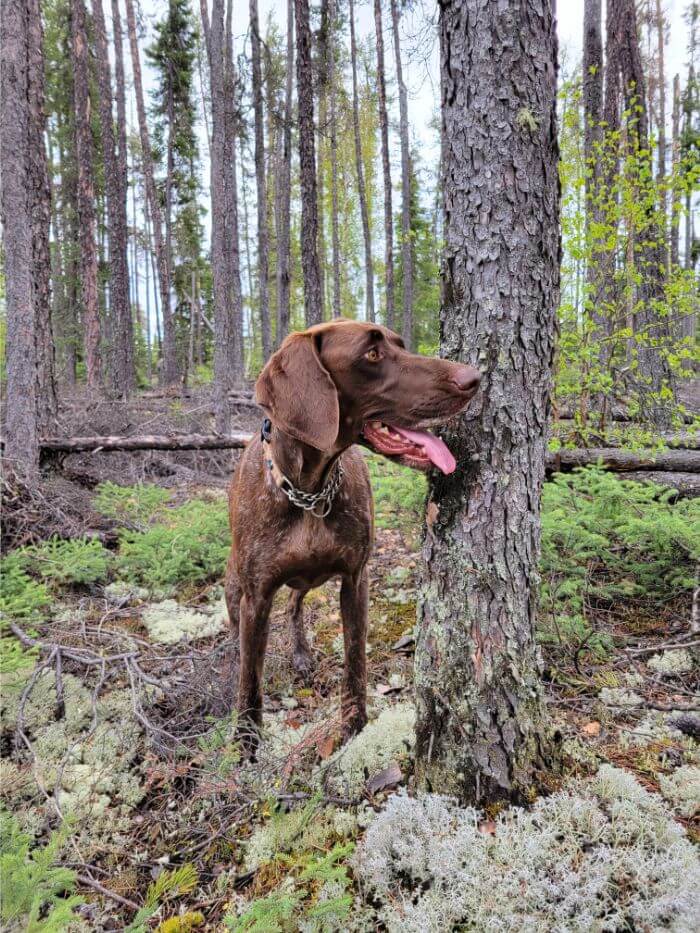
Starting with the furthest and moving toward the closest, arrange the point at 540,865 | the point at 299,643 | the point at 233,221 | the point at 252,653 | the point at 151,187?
the point at 151,187, the point at 233,221, the point at 299,643, the point at 252,653, the point at 540,865

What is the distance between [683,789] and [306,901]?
1.45 m

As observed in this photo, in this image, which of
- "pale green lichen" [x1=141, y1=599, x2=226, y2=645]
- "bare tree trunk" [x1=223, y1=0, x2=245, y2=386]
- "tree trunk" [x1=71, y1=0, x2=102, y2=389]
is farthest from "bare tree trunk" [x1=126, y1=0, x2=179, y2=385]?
"pale green lichen" [x1=141, y1=599, x2=226, y2=645]

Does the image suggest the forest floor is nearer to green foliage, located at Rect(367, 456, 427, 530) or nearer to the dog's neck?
green foliage, located at Rect(367, 456, 427, 530)

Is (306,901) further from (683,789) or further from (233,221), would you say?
(233,221)

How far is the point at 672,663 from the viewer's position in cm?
302

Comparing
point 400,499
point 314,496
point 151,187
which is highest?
point 151,187

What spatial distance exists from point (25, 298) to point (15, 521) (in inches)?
96.8

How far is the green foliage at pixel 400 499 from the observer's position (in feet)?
15.1

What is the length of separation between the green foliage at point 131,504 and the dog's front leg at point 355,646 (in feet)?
12.2

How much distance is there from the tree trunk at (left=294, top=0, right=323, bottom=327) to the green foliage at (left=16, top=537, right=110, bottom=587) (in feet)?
19.8

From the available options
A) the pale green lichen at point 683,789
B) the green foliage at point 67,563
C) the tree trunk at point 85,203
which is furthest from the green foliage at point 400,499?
the tree trunk at point 85,203

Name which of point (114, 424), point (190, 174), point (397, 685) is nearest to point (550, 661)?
point (397, 685)

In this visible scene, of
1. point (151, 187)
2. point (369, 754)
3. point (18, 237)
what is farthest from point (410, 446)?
point (151, 187)

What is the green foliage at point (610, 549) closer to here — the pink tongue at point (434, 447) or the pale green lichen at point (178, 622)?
the pink tongue at point (434, 447)
